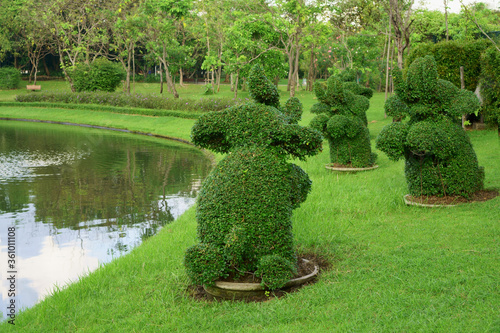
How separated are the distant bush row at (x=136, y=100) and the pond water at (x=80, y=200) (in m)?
6.60

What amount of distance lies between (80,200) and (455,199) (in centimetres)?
789

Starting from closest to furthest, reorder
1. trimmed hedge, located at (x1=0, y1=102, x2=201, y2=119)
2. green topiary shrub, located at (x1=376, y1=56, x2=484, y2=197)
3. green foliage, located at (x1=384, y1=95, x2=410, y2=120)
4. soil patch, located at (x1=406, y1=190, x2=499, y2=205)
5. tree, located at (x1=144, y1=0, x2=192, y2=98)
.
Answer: green topiary shrub, located at (x1=376, y1=56, x2=484, y2=197) → soil patch, located at (x1=406, y1=190, x2=499, y2=205) → green foliage, located at (x1=384, y1=95, x2=410, y2=120) → trimmed hedge, located at (x1=0, y1=102, x2=201, y2=119) → tree, located at (x1=144, y1=0, x2=192, y2=98)

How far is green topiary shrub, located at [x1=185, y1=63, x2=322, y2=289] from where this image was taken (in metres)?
4.91

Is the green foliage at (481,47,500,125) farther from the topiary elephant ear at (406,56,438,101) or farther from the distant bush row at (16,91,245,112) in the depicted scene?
the distant bush row at (16,91,245,112)

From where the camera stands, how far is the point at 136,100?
99.7 ft

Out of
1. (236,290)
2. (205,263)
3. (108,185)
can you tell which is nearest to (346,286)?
(236,290)

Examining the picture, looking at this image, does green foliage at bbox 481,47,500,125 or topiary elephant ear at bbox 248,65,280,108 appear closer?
topiary elephant ear at bbox 248,65,280,108

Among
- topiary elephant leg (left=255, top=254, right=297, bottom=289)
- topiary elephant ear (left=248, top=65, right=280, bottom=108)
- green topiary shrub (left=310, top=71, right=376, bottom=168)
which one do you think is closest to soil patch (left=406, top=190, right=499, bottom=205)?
green topiary shrub (left=310, top=71, right=376, bottom=168)

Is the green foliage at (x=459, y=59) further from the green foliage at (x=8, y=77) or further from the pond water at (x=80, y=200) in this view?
the green foliage at (x=8, y=77)

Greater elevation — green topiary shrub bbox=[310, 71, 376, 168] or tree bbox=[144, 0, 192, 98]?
tree bbox=[144, 0, 192, 98]

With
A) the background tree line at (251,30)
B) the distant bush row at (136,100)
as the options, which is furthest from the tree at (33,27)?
the distant bush row at (136,100)

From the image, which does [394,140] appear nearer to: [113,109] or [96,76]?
[113,109]

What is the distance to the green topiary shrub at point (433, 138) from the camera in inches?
301

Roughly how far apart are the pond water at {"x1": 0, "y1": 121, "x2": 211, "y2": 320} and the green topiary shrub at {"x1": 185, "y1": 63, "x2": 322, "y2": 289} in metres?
2.58
